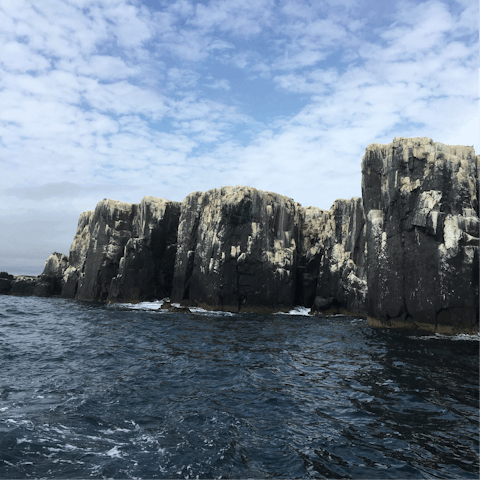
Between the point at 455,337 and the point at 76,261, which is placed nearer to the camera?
the point at 455,337

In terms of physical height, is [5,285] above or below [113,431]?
above

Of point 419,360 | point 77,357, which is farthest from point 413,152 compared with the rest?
point 77,357

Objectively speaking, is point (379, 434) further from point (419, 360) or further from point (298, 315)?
point (298, 315)

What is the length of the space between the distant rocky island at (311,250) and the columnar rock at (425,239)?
86 millimetres

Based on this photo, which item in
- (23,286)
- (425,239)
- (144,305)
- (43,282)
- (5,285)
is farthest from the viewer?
(5,285)

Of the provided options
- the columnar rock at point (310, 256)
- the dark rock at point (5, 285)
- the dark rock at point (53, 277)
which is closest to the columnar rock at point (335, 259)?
the columnar rock at point (310, 256)

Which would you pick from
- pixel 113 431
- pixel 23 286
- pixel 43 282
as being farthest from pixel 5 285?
pixel 113 431

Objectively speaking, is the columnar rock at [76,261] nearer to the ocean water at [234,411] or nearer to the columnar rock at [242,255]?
the columnar rock at [242,255]

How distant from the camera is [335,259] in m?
46.9

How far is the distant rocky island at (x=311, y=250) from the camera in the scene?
A: 28.5m

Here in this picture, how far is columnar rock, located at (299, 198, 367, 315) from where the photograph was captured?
145ft

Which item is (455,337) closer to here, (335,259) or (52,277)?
(335,259)

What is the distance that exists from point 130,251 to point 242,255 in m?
17.4

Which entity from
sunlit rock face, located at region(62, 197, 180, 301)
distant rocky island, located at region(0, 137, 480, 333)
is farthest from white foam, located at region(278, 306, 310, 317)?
sunlit rock face, located at region(62, 197, 180, 301)
